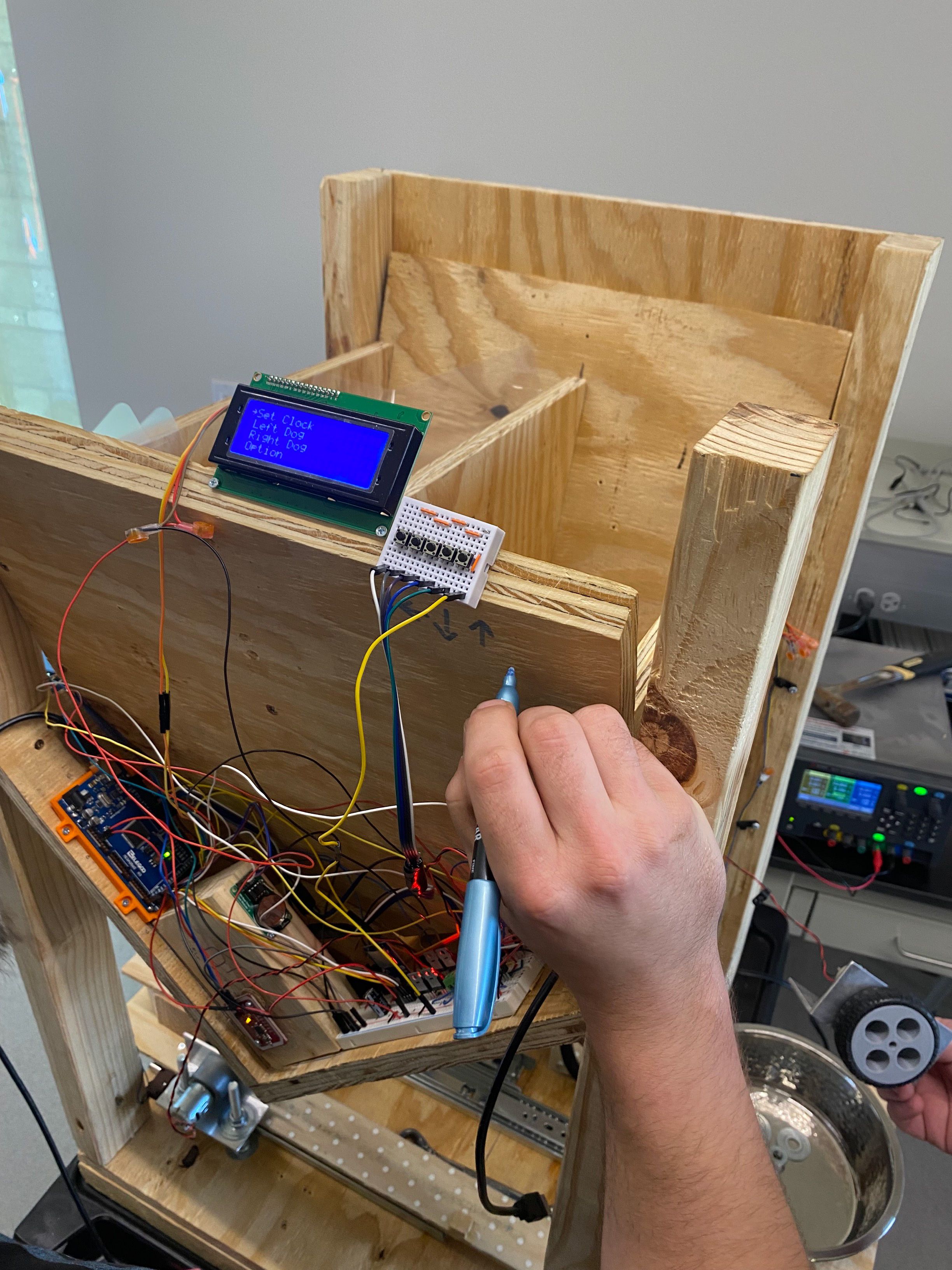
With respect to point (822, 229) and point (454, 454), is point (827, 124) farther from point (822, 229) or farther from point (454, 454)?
point (454, 454)

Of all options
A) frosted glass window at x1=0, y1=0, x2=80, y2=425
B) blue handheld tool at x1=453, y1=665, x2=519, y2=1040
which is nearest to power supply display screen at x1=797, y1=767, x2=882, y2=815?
blue handheld tool at x1=453, y1=665, x2=519, y2=1040

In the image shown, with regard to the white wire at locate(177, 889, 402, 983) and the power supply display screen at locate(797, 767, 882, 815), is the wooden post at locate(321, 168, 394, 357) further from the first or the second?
the power supply display screen at locate(797, 767, 882, 815)

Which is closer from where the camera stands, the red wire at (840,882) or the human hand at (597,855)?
the human hand at (597,855)

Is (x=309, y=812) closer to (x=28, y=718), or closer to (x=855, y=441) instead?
(x=28, y=718)

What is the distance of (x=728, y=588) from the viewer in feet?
1.54

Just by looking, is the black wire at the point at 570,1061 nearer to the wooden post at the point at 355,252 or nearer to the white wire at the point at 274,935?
the white wire at the point at 274,935

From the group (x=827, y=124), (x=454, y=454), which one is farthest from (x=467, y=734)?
(x=827, y=124)

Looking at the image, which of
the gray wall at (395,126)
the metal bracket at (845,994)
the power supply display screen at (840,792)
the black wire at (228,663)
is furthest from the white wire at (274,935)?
the gray wall at (395,126)

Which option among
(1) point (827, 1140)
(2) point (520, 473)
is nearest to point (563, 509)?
(2) point (520, 473)

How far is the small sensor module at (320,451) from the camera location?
1.78 feet

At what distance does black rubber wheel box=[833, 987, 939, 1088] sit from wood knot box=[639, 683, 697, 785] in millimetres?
489

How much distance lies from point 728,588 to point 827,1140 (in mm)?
967

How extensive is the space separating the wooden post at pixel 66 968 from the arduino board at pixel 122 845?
11cm

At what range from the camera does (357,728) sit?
2.16ft
